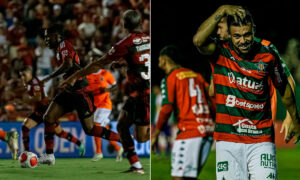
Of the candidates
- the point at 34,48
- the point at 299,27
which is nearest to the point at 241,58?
the point at 34,48

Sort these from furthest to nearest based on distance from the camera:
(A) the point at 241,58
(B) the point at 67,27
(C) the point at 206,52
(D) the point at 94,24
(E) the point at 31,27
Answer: (D) the point at 94,24, (E) the point at 31,27, (B) the point at 67,27, (A) the point at 241,58, (C) the point at 206,52

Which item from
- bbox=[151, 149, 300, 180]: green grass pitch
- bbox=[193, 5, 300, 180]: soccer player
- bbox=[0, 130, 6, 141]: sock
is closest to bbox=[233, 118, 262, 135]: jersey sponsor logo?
bbox=[193, 5, 300, 180]: soccer player

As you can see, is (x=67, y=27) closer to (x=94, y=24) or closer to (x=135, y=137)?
(x=94, y=24)

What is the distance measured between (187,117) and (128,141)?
0.97m

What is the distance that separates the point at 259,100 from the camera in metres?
2.94

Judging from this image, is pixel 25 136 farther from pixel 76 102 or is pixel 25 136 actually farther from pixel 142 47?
pixel 142 47

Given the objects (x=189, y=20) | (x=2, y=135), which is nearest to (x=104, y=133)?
(x=2, y=135)

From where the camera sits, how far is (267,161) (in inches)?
113

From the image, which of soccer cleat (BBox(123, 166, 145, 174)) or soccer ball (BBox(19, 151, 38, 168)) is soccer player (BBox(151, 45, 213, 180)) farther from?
soccer ball (BBox(19, 151, 38, 168))

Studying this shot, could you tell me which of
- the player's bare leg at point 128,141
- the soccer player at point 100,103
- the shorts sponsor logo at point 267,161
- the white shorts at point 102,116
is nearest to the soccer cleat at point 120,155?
the soccer player at point 100,103

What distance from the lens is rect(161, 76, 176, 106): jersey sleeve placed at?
3.79 m

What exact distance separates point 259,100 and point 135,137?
6.64ft

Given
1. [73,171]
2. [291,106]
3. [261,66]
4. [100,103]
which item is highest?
[261,66]

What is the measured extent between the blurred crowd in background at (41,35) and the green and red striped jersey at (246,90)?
183 centimetres
